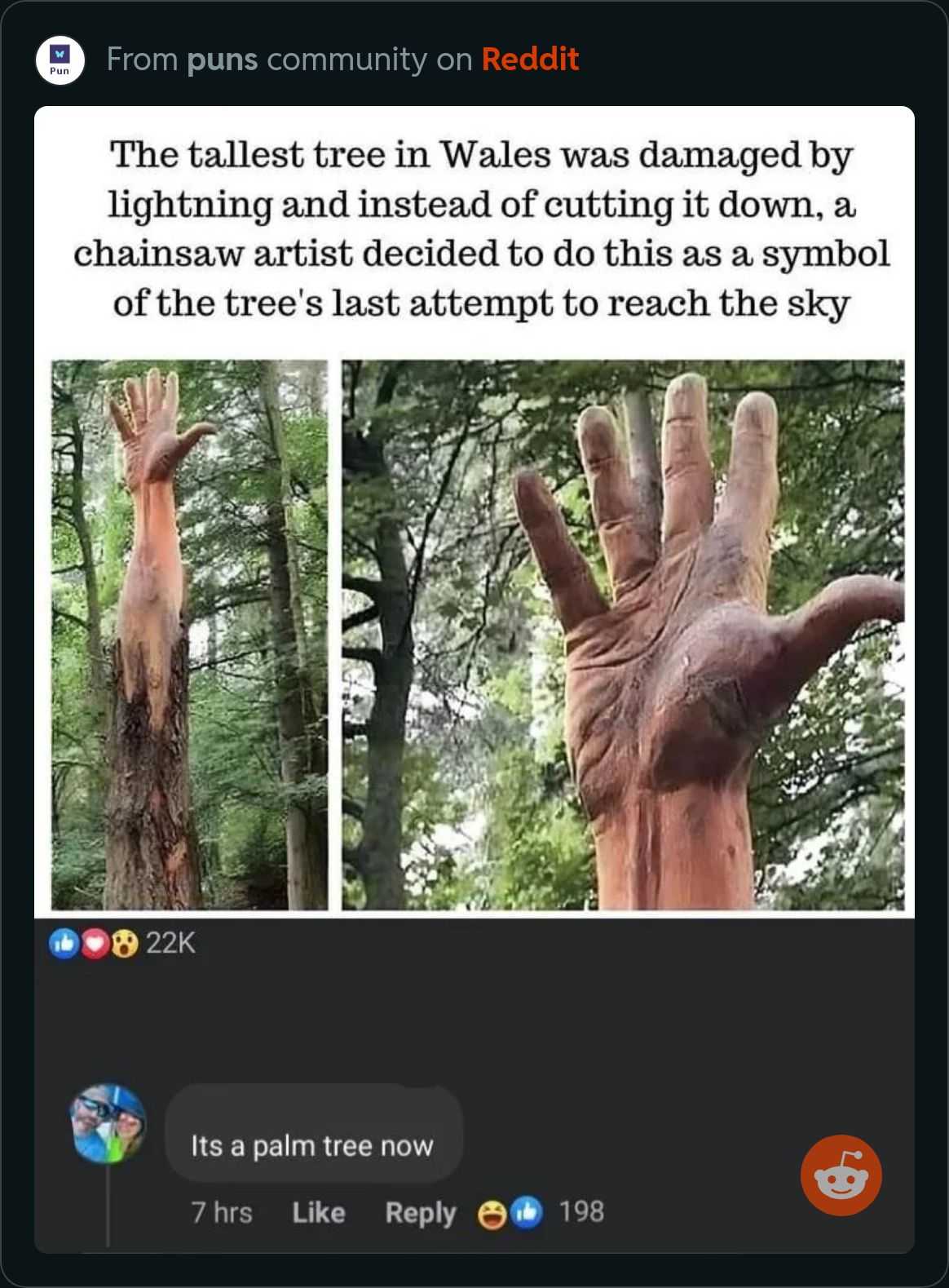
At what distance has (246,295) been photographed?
8.63ft

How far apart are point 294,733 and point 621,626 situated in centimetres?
52

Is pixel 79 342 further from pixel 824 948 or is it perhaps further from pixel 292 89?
pixel 824 948

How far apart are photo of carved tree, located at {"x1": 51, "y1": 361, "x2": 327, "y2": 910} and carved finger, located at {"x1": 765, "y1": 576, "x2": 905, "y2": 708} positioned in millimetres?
686

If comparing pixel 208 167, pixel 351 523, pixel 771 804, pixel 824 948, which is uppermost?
pixel 208 167

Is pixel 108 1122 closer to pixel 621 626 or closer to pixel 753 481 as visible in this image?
pixel 621 626

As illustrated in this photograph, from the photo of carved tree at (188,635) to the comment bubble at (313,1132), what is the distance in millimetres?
284

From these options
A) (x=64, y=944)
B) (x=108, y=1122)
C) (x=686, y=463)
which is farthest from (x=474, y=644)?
(x=108, y=1122)

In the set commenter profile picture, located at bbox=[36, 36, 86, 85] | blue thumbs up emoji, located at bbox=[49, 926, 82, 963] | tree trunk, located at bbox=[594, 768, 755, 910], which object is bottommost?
blue thumbs up emoji, located at bbox=[49, 926, 82, 963]

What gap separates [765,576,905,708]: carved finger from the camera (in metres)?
2.60

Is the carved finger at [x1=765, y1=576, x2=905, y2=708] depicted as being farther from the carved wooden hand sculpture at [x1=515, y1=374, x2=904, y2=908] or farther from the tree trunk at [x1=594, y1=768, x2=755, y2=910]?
the tree trunk at [x1=594, y1=768, x2=755, y2=910]

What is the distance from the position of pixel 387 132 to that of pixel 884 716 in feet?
3.79

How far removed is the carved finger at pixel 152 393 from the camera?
2645 mm

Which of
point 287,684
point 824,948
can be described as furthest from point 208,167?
point 824,948

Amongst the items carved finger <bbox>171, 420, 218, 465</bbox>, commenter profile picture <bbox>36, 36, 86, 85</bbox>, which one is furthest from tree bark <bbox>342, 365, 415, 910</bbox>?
commenter profile picture <bbox>36, 36, 86, 85</bbox>
